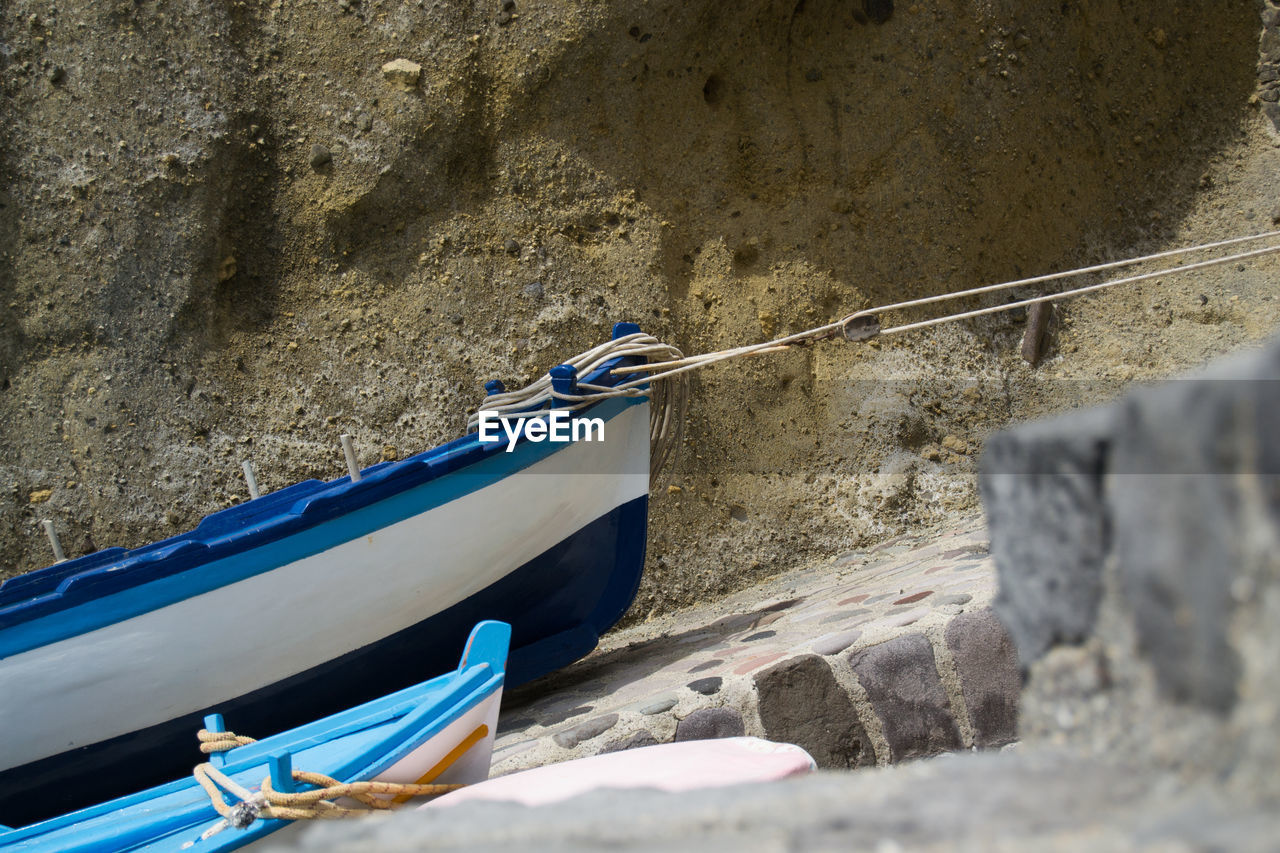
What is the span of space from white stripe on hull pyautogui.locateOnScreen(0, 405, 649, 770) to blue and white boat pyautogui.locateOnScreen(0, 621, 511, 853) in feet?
1.84

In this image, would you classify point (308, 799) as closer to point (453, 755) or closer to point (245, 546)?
point (453, 755)

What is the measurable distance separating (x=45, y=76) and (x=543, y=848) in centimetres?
543

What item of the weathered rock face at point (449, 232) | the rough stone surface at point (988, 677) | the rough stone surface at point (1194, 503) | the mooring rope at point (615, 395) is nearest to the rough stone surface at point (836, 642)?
the rough stone surface at point (988, 677)

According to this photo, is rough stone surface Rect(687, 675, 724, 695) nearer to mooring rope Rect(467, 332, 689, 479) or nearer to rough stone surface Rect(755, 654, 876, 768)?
rough stone surface Rect(755, 654, 876, 768)

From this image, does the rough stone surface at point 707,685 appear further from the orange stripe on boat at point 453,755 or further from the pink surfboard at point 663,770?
the orange stripe on boat at point 453,755

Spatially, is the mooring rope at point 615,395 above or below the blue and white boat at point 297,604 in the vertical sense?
above

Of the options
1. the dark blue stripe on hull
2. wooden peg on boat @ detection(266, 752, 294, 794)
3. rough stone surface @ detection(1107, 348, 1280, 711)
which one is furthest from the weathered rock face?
rough stone surface @ detection(1107, 348, 1280, 711)

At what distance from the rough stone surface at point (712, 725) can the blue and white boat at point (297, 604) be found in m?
1.20

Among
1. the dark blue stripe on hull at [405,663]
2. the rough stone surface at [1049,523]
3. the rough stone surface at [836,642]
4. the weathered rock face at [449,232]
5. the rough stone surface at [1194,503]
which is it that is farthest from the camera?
the weathered rock face at [449,232]

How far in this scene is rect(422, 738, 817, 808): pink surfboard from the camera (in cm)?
151

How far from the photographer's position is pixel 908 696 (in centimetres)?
201

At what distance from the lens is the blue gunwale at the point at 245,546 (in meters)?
2.72

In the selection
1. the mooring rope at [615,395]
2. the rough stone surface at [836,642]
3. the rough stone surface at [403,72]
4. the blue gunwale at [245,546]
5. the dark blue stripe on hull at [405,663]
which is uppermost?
the rough stone surface at [403,72]

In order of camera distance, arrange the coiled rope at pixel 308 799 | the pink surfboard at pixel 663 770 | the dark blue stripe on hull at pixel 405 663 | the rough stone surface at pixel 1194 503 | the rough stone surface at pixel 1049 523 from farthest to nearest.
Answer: the dark blue stripe on hull at pixel 405 663
the coiled rope at pixel 308 799
the pink surfboard at pixel 663 770
the rough stone surface at pixel 1049 523
the rough stone surface at pixel 1194 503
